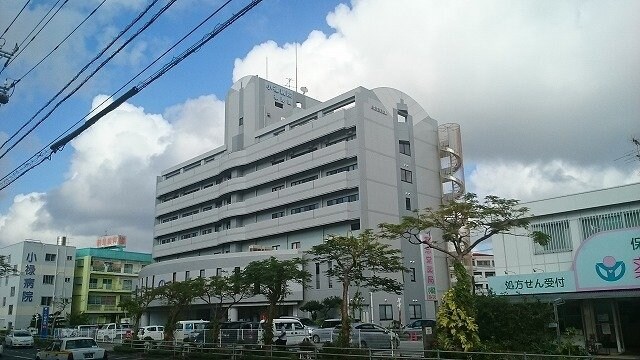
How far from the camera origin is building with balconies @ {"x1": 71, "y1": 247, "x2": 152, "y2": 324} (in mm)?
77812

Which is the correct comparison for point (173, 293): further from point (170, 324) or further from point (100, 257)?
point (100, 257)

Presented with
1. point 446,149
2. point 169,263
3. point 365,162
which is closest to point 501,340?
point 365,162

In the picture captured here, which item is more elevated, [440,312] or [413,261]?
[413,261]

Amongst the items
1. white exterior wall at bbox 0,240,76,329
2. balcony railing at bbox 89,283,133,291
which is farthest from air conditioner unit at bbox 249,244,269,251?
balcony railing at bbox 89,283,133,291

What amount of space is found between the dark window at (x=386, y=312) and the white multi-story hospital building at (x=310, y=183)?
9cm

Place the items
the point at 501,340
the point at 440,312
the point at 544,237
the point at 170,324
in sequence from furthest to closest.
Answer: the point at 170,324 < the point at 544,237 < the point at 501,340 < the point at 440,312

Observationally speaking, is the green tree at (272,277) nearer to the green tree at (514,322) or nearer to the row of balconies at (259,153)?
the green tree at (514,322)

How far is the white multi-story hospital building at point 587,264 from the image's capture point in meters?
22.9

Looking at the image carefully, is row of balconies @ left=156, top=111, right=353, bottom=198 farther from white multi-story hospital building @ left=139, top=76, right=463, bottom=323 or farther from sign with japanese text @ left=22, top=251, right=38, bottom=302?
sign with japanese text @ left=22, top=251, right=38, bottom=302

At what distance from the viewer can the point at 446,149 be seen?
199 ft

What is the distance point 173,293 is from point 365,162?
2211 cm

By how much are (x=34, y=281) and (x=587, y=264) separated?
71349mm

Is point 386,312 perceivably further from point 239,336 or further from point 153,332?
point 153,332

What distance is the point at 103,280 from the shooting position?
8062 centimetres
